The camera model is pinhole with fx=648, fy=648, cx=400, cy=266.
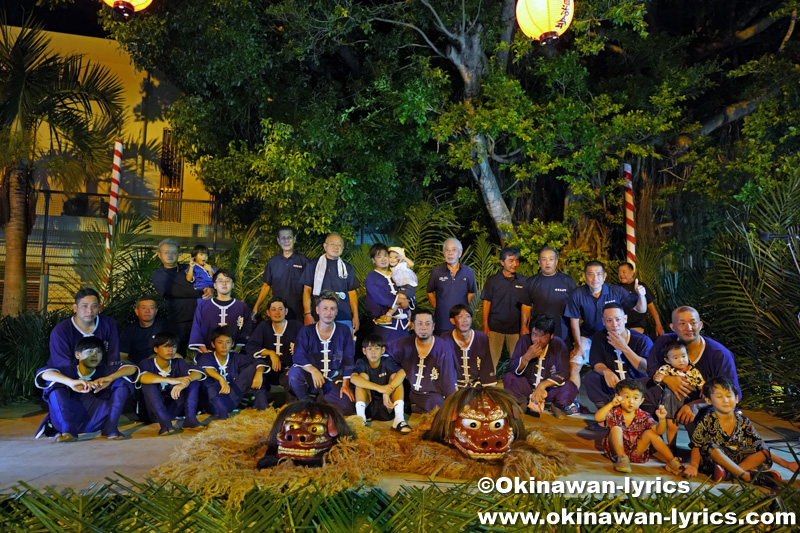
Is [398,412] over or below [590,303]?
below

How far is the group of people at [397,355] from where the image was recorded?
497 centimetres

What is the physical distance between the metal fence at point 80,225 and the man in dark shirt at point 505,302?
7520mm

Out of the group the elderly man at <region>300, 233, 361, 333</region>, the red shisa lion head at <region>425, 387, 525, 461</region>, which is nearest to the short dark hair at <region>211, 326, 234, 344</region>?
the elderly man at <region>300, 233, 361, 333</region>

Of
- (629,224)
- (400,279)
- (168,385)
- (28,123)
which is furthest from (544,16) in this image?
(28,123)

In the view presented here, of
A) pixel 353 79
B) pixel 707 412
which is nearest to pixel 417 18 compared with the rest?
pixel 353 79

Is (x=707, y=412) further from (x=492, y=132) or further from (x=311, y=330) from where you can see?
(x=492, y=132)

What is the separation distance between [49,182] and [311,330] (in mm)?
10370

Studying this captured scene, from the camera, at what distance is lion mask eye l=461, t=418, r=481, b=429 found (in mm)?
4405

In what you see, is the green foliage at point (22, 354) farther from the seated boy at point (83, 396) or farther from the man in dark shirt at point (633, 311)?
the man in dark shirt at point (633, 311)

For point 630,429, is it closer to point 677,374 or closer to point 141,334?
point 677,374

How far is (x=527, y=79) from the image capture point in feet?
41.0

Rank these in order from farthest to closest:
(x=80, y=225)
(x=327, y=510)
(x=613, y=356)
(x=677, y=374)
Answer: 1. (x=80, y=225)
2. (x=613, y=356)
3. (x=677, y=374)
4. (x=327, y=510)
